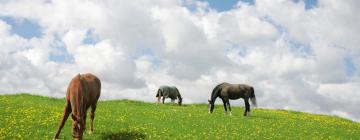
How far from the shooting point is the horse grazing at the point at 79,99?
1769 cm

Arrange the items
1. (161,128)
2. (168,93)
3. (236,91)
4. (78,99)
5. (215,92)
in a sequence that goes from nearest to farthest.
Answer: (78,99) → (161,128) → (236,91) → (215,92) → (168,93)

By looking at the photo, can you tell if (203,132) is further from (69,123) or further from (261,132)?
(69,123)

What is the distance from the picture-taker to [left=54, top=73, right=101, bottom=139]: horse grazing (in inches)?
696

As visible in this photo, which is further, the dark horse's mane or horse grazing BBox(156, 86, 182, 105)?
horse grazing BBox(156, 86, 182, 105)

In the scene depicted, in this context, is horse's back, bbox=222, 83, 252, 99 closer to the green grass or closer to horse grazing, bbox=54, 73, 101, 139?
the green grass

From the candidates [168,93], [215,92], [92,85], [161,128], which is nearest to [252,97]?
[215,92]

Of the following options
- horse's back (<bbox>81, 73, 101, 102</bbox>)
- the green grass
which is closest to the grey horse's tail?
the green grass

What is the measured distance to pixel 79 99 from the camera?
63.7 ft

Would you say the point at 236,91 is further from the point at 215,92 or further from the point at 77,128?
the point at 77,128

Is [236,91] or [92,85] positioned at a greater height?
[236,91]

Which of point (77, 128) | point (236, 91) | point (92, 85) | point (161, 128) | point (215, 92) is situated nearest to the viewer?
point (77, 128)

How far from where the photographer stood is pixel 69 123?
24.3m

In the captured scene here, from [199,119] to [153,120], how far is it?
13.1 feet

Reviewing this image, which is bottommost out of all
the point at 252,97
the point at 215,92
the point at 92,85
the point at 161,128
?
the point at 161,128
